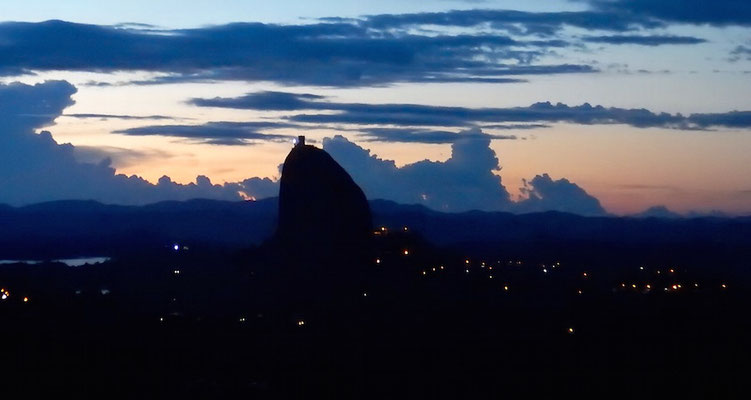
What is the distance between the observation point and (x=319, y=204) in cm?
9100

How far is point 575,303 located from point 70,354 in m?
34.8

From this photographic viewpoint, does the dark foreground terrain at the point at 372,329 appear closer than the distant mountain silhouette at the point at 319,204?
Yes

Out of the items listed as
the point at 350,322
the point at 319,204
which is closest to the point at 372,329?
the point at 350,322

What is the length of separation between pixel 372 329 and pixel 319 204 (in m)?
24.3

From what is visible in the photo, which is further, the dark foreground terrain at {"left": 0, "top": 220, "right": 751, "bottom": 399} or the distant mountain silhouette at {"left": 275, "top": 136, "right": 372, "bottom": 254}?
the distant mountain silhouette at {"left": 275, "top": 136, "right": 372, "bottom": 254}

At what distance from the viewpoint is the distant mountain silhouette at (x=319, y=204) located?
299ft

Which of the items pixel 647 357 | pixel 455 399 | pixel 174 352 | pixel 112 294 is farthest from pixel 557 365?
pixel 112 294

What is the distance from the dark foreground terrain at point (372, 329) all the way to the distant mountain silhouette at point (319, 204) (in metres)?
1.56

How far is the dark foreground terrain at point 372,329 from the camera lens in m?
51.8

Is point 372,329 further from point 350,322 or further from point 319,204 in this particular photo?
point 319,204

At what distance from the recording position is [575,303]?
83625 mm

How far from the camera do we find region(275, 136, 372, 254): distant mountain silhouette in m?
91.0

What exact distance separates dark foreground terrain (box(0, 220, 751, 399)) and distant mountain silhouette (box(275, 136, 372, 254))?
156cm

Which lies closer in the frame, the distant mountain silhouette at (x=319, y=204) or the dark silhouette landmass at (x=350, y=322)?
the dark silhouette landmass at (x=350, y=322)
